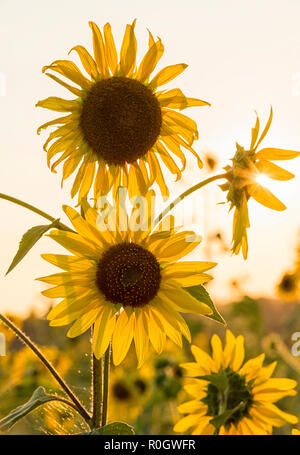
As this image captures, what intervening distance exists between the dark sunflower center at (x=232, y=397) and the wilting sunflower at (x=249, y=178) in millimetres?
390

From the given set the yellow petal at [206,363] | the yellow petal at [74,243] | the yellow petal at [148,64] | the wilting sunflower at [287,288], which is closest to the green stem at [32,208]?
the yellow petal at [74,243]

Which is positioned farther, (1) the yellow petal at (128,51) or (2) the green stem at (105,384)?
(1) the yellow petal at (128,51)

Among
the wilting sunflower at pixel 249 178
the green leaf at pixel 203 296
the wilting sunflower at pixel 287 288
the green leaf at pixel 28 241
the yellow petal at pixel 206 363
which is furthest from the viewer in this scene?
the wilting sunflower at pixel 287 288

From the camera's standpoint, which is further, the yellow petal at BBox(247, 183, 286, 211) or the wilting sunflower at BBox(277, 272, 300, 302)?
the wilting sunflower at BBox(277, 272, 300, 302)

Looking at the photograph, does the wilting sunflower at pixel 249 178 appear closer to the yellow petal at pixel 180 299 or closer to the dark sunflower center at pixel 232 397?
the yellow petal at pixel 180 299

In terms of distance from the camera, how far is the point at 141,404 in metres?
3.39

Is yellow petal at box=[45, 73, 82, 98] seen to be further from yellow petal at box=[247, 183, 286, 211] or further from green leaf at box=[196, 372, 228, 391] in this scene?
green leaf at box=[196, 372, 228, 391]

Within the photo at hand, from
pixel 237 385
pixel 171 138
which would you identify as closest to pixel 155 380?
pixel 237 385

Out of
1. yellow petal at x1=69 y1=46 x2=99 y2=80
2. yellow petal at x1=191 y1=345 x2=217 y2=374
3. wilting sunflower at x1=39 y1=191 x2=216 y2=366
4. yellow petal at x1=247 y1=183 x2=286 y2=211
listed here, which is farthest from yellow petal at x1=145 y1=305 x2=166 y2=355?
yellow petal at x1=69 y1=46 x2=99 y2=80

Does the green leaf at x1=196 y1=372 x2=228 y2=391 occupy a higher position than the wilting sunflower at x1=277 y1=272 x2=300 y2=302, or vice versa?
the wilting sunflower at x1=277 y1=272 x2=300 y2=302

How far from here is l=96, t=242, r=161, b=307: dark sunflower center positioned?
118 centimetres

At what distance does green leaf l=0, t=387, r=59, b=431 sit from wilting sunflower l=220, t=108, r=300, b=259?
458mm

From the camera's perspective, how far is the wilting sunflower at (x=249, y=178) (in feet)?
3.98

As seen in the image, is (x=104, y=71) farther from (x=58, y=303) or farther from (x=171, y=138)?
(x=58, y=303)
